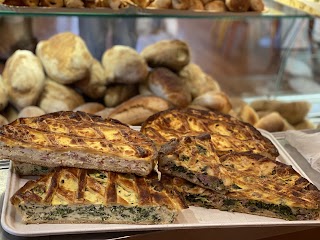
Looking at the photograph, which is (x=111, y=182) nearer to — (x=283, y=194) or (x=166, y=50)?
(x=283, y=194)

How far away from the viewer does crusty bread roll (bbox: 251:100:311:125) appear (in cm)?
213

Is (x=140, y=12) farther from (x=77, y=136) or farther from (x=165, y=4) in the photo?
(x=77, y=136)

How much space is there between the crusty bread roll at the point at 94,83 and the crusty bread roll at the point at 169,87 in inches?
7.3

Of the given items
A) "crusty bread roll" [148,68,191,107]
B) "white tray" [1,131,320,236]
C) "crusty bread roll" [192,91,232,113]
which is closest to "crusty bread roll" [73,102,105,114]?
"crusty bread roll" [148,68,191,107]

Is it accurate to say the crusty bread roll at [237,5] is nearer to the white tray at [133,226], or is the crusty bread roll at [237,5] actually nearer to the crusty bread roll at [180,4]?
the crusty bread roll at [180,4]

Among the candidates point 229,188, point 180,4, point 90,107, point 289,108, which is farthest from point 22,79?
point 289,108

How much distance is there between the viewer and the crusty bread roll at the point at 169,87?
1.80m

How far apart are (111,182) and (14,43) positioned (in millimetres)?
972

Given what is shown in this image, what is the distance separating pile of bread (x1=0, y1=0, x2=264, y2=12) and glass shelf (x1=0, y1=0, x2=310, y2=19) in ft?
0.05

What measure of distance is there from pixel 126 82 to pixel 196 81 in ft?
1.04

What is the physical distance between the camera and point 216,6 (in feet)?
5.14

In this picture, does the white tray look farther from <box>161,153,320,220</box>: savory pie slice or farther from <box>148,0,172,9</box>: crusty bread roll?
<box>148,0,172,9</box>: crusty bread roll

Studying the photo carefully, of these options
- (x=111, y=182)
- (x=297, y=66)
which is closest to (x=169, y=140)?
(x=111, y=182)

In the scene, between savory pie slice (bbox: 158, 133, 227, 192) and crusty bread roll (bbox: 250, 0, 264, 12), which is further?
crusty bread roll (bbox: 250, 0, 264, 12)
